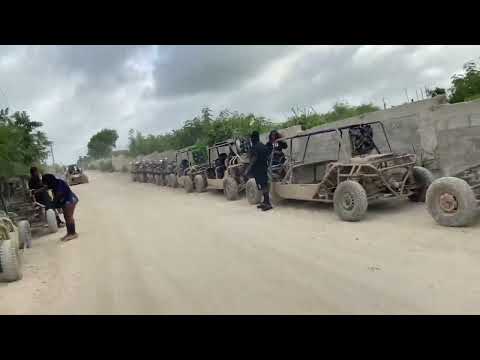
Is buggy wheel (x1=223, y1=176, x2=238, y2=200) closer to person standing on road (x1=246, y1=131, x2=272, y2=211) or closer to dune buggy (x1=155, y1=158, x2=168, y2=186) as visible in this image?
person standing on road (x1=246, y1=131, x2=272, y2=211)

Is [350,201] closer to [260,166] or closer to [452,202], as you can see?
[452,202]

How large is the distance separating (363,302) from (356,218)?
327 cm

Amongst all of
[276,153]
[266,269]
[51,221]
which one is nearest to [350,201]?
[266,269]

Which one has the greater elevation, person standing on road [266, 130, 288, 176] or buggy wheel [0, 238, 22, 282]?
person standing on road [266, 130, 288, 176]

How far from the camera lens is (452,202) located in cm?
525

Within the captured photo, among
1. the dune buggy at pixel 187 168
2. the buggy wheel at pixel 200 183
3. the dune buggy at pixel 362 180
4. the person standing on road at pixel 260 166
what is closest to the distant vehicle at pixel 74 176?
the dune buggy at pixel 187 168

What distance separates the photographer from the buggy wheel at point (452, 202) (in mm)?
5094

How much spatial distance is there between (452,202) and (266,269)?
275cm

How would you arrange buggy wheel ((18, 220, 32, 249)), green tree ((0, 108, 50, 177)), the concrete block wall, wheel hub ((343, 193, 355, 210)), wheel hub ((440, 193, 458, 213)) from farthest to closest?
green tree ((0, 108, 50, 177)), buggy wheel ((18, 220, 32, 249)), the concrete block wall, wheel hub ((343, 193, 355, 210)), wheel hub ((440, 193, 458, 213))

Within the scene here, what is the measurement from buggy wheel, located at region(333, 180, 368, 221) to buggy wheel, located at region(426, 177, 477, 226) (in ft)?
3.45

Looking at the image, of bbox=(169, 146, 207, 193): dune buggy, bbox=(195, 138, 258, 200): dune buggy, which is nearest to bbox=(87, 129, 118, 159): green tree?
bbox=(169, 146, 207, 193): dune buggy

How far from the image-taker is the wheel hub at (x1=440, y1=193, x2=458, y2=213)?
5.24 metres

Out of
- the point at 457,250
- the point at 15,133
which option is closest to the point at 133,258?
the point at 457,250
